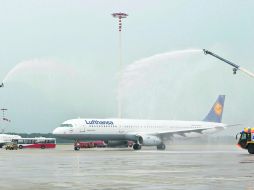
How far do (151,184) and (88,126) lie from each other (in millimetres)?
59868

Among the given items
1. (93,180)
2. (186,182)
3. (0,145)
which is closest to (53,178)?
(93,180)

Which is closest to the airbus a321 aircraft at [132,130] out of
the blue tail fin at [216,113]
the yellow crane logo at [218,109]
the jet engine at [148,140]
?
the jet engine at [148,140]

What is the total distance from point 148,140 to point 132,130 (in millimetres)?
3996

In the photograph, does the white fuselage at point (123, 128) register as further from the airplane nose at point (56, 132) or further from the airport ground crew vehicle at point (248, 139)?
the airport ground crew vehicle at point (248, 139)

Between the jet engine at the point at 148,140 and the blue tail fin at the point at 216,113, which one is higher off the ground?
the blue tail fin at the point at 216,113

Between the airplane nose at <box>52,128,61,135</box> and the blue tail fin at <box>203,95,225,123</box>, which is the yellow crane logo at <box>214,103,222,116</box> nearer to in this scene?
the blue tail fin at <box>203,95,225,123</box>

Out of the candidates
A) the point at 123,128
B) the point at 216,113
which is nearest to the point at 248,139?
the point at 123,128

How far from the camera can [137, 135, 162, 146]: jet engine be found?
84312mm

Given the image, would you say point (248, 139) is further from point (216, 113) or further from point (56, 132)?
point (216, 113)

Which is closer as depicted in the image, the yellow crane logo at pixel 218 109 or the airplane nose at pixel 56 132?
the airplane nose at pixel 56 132

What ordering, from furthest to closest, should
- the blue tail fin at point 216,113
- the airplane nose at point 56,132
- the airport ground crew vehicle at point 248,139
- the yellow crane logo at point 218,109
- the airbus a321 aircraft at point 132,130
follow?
the yellow crane logo at point 218,109 → the blue tail fin at point 216,113 → the airbus a321 aircraft at point 132,130 → the airplane nose at point 56,132 → the airport ground crew vehicle at point 248,139

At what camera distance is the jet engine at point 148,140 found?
84.3 metres

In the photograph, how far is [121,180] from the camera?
23594 millimetres

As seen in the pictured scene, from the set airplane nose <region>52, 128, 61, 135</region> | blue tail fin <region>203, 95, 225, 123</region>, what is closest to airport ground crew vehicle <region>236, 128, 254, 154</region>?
airplane nose <region>52, 128, 61, 135</region>
